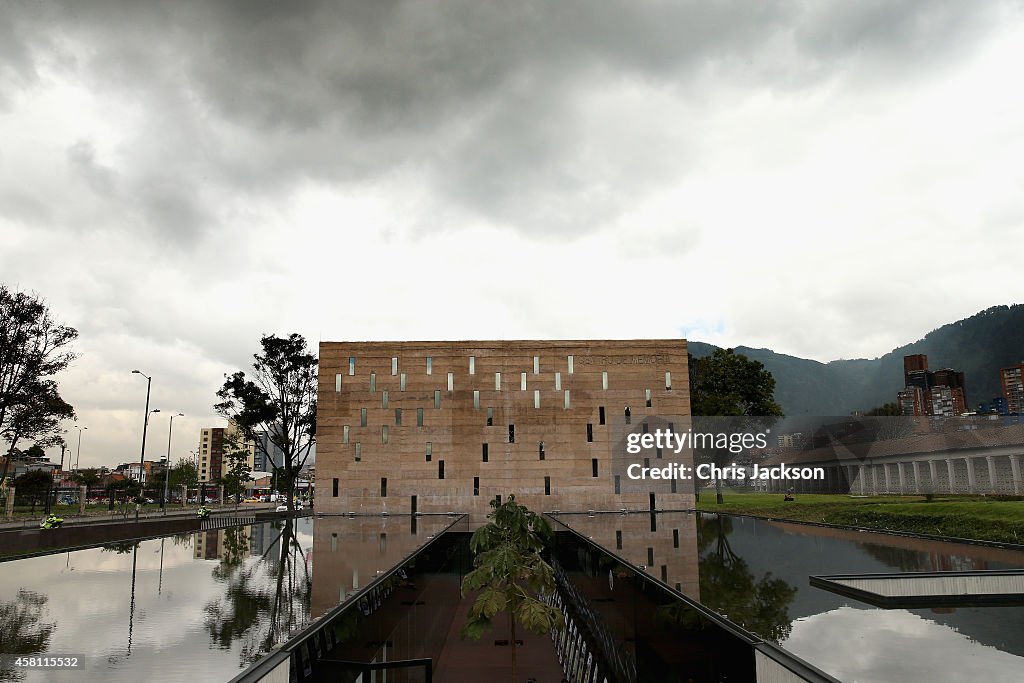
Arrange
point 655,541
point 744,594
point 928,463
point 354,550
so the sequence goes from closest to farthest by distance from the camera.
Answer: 1. point 744,594
2. point 354,550
3. point 655,541
4. point 928,463

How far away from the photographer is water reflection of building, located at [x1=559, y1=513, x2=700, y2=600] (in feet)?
63.3

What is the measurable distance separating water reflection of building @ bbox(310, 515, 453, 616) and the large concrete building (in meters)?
4.11

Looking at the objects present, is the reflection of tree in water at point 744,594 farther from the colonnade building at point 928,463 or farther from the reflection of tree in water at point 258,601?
the colonnade building at point 928,463

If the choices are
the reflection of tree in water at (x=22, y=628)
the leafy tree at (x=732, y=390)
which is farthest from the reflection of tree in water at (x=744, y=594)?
the leafy tree at (x=732, y=390)

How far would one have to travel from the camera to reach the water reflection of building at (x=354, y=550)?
1741 centimetres

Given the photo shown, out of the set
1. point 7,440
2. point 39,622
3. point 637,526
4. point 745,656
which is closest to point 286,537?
point 7,440

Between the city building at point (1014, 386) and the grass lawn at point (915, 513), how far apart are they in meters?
158

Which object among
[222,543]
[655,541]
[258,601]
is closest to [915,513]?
[655,541]

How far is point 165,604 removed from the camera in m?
15.9

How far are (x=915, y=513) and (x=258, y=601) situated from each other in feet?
116

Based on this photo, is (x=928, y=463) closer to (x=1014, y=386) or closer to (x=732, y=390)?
(x=732, y=390)

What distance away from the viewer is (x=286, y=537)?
119 ft

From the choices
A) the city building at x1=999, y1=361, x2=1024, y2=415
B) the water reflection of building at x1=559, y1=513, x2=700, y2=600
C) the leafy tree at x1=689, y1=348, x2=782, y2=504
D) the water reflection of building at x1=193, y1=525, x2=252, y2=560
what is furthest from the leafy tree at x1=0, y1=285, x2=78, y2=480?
the city building at x1=999, y1=361, x2=1024, y2=415

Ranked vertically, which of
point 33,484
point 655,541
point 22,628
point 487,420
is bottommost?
point 655,541
